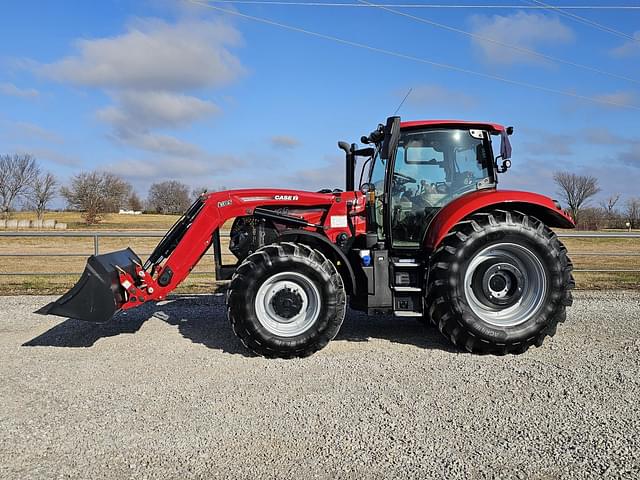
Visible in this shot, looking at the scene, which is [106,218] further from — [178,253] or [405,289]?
[405,289]

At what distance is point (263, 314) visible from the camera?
218 inches

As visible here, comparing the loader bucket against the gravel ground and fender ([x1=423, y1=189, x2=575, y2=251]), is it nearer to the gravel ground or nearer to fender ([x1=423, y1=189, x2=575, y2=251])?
the gravel ground

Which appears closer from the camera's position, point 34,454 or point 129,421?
point 34,454

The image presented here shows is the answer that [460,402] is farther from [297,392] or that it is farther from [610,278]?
[610,278]

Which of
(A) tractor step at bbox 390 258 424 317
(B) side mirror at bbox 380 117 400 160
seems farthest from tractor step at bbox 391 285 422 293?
(B) side mirror at bbox 380 117 400 160

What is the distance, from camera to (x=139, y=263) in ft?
20.5

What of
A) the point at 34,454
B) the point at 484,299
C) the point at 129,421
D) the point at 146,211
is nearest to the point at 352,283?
the point at 484,299

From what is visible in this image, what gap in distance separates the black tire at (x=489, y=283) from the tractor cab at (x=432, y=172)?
0.51 m

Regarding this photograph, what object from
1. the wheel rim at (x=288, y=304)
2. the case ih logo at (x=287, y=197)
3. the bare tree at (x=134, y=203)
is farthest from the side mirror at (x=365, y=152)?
the bare tree at (x=134, y=203)

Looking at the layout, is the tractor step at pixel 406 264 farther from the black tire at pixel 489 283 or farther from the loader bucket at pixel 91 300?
the loader bucket at pixel 91 300

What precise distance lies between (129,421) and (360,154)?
14.4ft

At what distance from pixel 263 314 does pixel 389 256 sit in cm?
155

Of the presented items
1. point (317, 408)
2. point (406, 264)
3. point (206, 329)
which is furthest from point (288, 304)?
point (206, 329)

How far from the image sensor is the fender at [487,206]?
18.4ft
